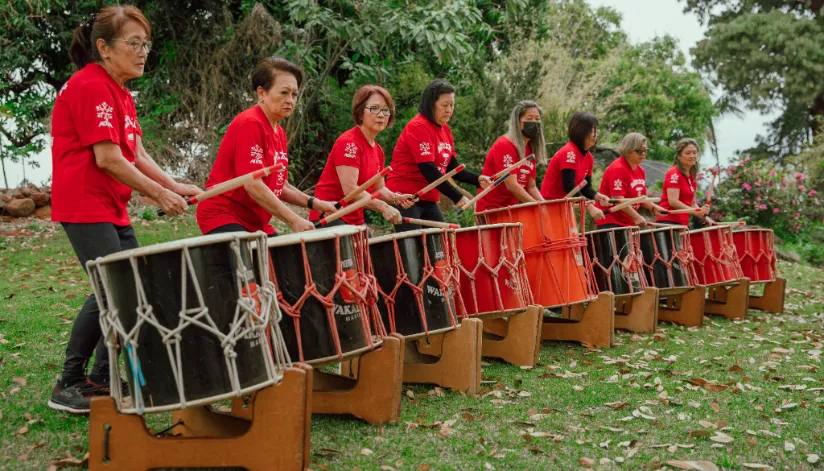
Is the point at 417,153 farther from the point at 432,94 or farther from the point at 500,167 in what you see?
the point at 500,167

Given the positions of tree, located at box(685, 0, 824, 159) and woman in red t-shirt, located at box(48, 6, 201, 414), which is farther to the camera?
tree, located at box(685, 0, 824, 159)

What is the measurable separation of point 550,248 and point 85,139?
3418 mm

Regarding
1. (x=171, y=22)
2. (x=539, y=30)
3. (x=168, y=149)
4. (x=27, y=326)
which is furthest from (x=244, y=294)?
(x=539, y=30)

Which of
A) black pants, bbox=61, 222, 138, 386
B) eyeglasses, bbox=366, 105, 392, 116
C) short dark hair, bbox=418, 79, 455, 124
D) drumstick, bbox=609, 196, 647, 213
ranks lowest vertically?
black pants, bbox=61, 222, 138, 386

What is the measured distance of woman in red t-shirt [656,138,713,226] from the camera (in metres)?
7.88

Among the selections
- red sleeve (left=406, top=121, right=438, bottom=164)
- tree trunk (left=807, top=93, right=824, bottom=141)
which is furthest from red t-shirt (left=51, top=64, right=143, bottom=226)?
tree trunk (left=807, top=93, right=824, bottom=141)

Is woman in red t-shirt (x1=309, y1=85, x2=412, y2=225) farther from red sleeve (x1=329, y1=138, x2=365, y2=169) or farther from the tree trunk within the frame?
the tree trunk

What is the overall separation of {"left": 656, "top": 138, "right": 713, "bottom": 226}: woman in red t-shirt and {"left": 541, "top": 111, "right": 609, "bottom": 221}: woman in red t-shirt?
5.08 ft

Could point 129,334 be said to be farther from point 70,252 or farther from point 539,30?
point 539,30

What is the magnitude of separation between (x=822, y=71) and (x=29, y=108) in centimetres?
1958

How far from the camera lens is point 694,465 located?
3.16 metres

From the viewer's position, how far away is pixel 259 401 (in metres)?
2.94

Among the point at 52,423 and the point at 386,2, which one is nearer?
the point at 52,423

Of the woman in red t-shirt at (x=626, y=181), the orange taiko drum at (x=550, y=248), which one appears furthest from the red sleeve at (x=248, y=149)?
the woman in red t-shirt at (x=626, y=181)
